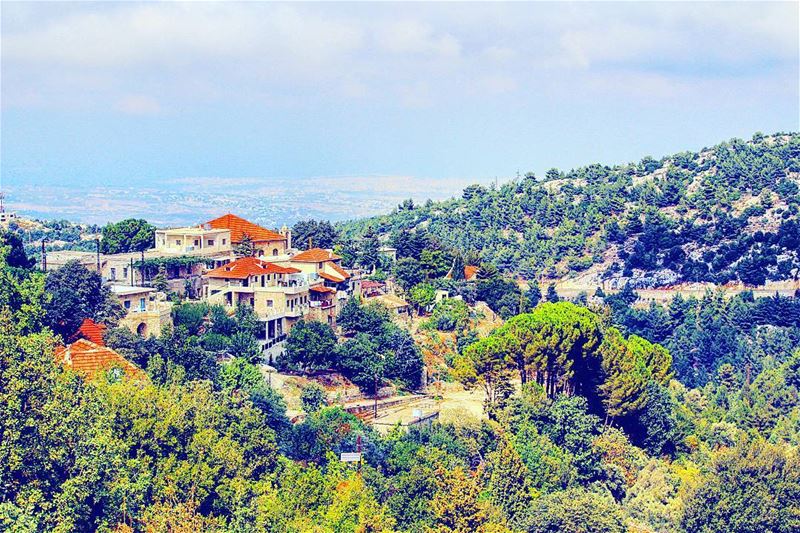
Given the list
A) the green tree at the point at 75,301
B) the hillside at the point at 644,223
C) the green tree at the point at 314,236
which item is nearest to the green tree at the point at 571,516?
the green tree at the point at 75,301

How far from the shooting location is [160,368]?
107ft

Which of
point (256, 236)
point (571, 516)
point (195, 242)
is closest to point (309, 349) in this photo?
point (195, 242)

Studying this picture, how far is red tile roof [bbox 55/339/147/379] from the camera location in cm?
3117

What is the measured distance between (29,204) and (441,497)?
153288 millimetres

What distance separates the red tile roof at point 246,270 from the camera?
140 feet

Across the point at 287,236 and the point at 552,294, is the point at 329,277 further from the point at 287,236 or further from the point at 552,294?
the point at 552,294

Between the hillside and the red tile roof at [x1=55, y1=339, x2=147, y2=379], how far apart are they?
42.6m

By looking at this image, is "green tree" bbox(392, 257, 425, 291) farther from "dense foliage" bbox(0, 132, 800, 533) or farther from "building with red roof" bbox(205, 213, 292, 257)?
"building with red roof" bbox(205, 213, 292, 257)

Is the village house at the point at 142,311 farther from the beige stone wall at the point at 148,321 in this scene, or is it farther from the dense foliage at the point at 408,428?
the dense foliage at the point at 408,428

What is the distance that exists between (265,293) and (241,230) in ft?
28.8

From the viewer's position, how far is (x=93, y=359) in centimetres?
3209

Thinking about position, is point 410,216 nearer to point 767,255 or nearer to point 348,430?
point 767,255

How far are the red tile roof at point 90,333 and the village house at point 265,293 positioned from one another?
7.07 meters

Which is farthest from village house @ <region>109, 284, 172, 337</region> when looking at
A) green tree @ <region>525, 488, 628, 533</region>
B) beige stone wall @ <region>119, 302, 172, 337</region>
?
green tree @ <region>525, 488, 628, 533</region>
